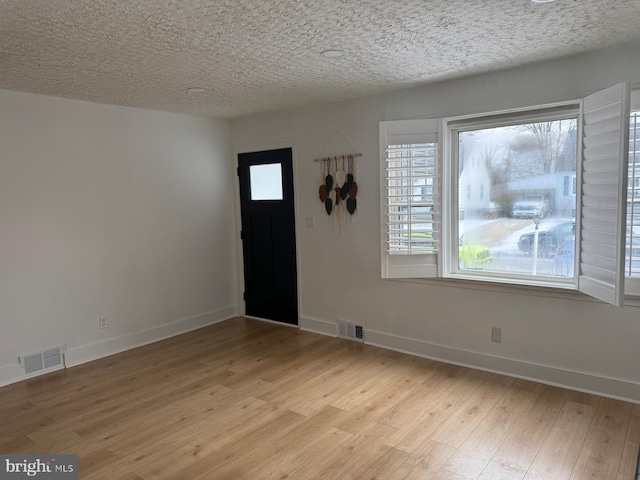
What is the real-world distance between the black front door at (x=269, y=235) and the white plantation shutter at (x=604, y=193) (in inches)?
114

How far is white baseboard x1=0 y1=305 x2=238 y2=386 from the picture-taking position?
3.76 meters

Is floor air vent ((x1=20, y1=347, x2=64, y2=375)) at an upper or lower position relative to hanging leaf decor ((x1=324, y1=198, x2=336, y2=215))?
lower

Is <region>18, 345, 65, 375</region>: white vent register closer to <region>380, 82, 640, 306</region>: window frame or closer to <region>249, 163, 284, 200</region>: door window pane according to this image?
<region>249, 163, 284, 200</region>: door window pane

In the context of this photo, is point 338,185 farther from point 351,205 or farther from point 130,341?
point 130,341

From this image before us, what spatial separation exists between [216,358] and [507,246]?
281 centimetres

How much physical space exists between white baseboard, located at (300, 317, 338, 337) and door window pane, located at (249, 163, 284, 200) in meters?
1.43

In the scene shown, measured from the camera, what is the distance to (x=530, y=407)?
3.08 metres

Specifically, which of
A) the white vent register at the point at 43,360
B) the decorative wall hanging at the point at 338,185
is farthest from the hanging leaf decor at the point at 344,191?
the white vent register at the point at 43,360

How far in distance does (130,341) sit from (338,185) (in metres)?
2.67

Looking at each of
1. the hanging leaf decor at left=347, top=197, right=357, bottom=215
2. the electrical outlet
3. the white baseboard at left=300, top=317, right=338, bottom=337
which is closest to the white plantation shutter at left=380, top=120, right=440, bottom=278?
the hanging leaf decor at left=347, top=197, right=357, bottom=215

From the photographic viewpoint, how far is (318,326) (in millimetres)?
4891

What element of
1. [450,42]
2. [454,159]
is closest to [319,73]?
[450,42]

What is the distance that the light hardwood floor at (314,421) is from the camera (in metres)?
2.48

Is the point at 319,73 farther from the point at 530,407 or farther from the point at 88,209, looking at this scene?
the point at 530,407
